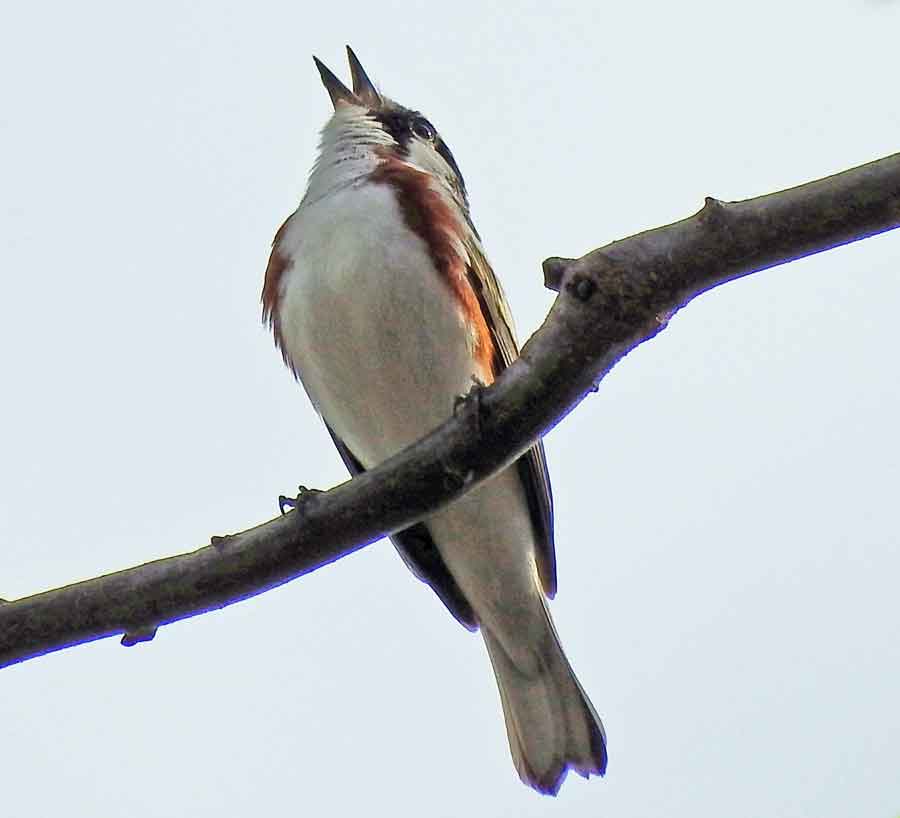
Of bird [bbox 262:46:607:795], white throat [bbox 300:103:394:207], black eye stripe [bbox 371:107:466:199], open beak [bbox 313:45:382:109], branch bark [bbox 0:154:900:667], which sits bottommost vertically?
branch bark [bbox 0:154:900:667]

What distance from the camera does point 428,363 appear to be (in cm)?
488

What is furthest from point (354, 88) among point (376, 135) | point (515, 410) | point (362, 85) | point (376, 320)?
point (515, 410)

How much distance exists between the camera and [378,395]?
4.98 meters

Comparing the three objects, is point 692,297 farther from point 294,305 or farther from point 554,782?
point 554,782

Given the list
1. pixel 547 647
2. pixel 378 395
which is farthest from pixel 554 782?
pixel 378 395

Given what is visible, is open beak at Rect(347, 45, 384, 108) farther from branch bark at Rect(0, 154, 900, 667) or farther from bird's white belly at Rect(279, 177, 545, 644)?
branch bark at Rect(0, 154, 900, 667)

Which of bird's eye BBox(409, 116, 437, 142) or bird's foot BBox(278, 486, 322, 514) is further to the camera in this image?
bird's eye BBox(409, 116, 437, 142)

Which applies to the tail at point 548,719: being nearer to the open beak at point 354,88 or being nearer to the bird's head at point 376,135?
the bird's head at point 376,135

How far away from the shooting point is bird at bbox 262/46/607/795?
16.0 ft

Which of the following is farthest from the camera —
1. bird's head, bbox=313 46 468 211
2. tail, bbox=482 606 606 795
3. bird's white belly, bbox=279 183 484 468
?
bird's head, bbox=313 46 468 211

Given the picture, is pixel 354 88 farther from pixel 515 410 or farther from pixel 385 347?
pixel 515 410

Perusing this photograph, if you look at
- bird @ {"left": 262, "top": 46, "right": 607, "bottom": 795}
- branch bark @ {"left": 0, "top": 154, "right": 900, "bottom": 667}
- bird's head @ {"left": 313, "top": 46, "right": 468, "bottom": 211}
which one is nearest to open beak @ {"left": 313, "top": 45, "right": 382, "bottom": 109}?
bird's head @ {"left": 313, "top": 46, "right": 468, "bottom": 211}

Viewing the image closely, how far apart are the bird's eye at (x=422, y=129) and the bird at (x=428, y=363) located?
30 centimetres

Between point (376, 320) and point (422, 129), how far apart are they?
1.91 m
